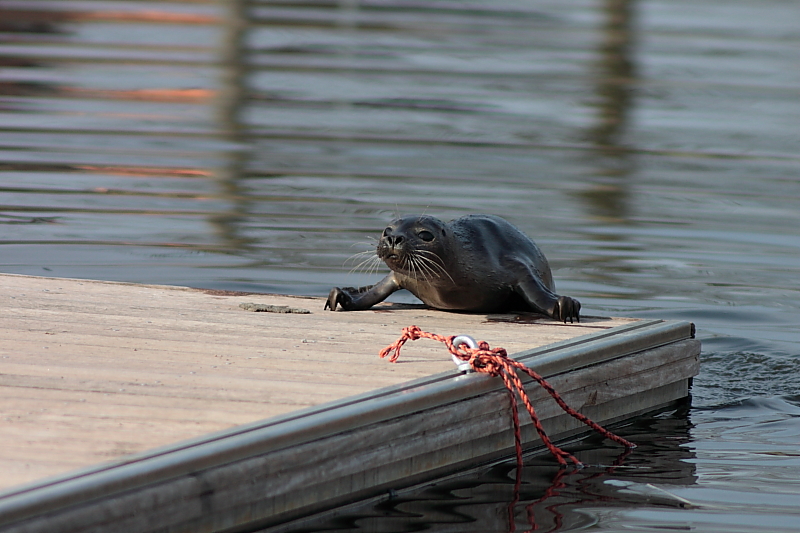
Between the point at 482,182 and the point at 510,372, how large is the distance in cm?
823

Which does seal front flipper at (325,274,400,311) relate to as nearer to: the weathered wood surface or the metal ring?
the weathered wood surface

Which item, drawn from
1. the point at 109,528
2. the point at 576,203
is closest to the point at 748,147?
the point at 576,203

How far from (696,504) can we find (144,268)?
5.79 meters

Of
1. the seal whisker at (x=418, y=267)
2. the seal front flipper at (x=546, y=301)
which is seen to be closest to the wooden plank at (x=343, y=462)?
the seal front flipper at (x=546, y=301)

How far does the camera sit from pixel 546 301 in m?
6.43

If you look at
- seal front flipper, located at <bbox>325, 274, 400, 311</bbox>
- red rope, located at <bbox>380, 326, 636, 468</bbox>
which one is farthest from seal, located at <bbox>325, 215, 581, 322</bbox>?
red rope, located at <bbox>380, 326, 636, 468</bbox>

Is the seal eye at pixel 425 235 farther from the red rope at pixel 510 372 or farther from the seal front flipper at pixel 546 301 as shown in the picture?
the red rope at pixel 510 372

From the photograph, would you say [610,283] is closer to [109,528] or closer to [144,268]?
[144,268]

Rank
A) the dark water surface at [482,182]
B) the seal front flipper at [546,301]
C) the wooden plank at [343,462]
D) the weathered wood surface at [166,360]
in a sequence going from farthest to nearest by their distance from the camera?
the seal front flipper at [546,301], the dark water surface at [482,182], the weathered wood surface at [166,360], the wooden plank at [343,462]

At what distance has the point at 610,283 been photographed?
9.51 meters

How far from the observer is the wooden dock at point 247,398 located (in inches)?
151

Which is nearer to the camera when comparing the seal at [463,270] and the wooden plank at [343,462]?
the wooden plank at [343,462]

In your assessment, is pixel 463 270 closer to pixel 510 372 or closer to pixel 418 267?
pixel 418 267

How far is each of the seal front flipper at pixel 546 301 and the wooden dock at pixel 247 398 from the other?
93 millimetres
